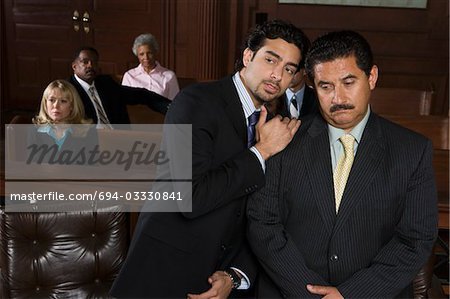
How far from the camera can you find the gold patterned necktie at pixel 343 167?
1587 mm

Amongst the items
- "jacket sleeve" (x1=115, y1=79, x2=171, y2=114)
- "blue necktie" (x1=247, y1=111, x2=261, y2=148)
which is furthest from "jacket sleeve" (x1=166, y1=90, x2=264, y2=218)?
"jacket sleeve" (x1=115, y1=79, x2=171, y2=114)

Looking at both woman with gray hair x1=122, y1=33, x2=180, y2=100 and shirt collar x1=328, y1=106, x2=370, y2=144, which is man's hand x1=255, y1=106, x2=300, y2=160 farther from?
woman with gray hair x1=122, y1=33, x2=180, y2=100

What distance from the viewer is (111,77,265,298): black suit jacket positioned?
62.0 inches

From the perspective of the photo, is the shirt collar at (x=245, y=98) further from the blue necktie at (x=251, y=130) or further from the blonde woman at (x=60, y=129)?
the blonde woman at (x=60, y=129)

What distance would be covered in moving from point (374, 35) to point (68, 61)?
371 cm

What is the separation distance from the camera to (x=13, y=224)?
2023mm

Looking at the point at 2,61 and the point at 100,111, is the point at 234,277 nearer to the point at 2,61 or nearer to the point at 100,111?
the point at 100,111

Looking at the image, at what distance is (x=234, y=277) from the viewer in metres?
1.78

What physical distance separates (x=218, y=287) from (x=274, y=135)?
0.50 metres

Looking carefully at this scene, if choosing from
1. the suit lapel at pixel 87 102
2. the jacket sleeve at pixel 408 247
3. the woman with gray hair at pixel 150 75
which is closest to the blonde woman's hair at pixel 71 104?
the suit lapel at pixel 87 102

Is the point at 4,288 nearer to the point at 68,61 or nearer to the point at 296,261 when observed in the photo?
the point at 296,261

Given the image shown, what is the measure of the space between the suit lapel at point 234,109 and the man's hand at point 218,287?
0.42m

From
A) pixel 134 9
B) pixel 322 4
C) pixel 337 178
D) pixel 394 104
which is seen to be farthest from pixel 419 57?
pixel 337 178

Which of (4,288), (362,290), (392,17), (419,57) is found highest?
(392,17)
